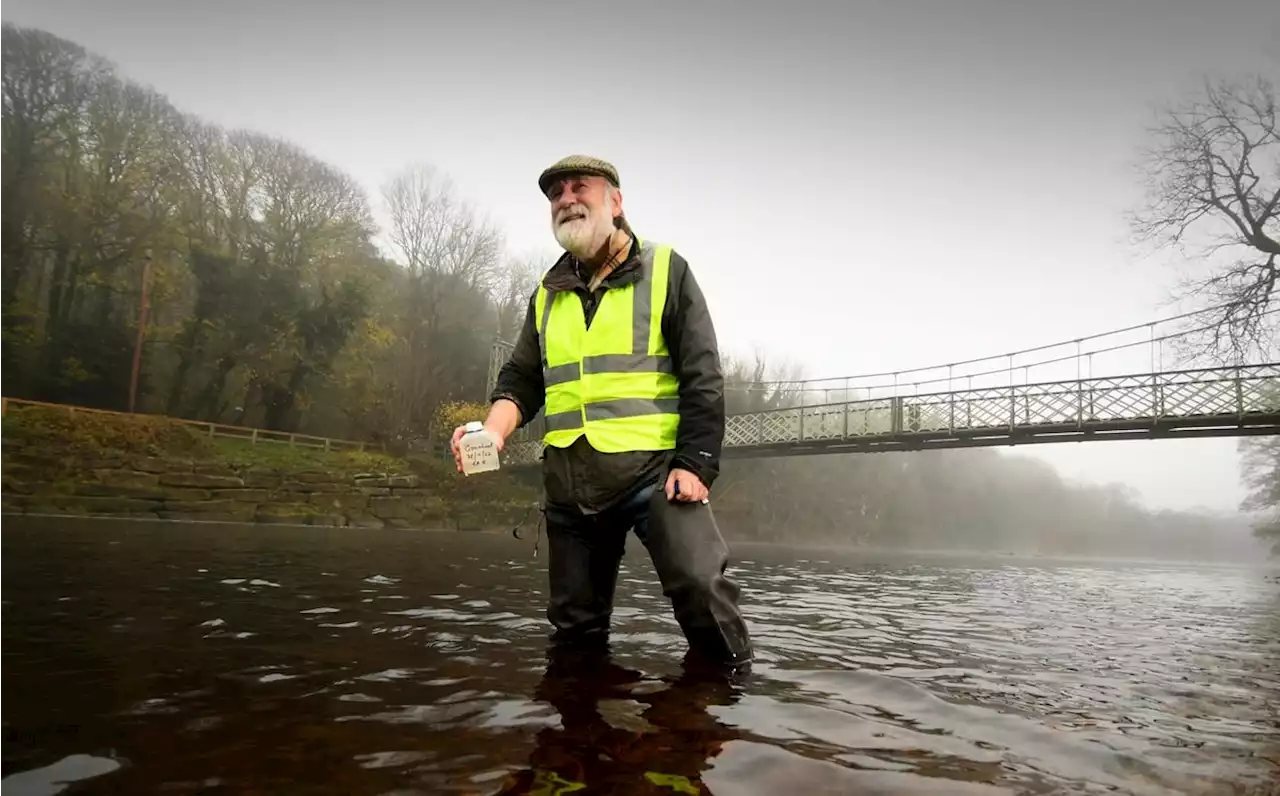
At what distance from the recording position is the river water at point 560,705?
1.58 m

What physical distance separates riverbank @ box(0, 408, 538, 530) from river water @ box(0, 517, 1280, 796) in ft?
36.6

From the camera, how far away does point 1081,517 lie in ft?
277

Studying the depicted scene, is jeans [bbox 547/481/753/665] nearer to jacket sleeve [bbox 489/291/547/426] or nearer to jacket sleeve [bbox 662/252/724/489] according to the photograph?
jacket sleeve [bbox 662/252/724/489]

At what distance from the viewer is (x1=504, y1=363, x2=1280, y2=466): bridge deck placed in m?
20.7

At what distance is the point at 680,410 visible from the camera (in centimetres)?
311

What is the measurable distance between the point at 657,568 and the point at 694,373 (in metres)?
0.88

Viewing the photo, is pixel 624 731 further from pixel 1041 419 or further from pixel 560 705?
pixel 1041 419

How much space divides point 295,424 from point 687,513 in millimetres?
30668

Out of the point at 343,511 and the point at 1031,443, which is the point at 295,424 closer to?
the point at 343,511

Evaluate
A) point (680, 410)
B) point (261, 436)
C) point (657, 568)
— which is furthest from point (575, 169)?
→ point (261, 436)

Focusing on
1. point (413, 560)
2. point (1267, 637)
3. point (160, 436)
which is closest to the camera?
point (1267, 637)

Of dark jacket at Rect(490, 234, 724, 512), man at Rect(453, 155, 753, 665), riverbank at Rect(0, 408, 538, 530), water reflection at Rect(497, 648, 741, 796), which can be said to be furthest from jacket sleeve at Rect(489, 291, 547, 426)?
riverbank at Rect(0, 408, 538, 530)

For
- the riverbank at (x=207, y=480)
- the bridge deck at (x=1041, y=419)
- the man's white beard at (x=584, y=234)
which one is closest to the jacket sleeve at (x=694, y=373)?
the man's white beard at (x=584, y=234)

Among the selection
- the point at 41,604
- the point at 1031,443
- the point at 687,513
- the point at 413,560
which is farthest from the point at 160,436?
the point at 1031,443
